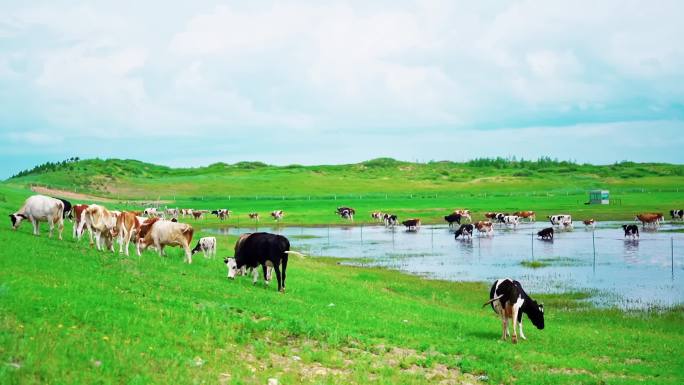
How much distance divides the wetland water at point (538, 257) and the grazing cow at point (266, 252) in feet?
43.0

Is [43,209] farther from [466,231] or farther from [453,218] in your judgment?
[453,218]

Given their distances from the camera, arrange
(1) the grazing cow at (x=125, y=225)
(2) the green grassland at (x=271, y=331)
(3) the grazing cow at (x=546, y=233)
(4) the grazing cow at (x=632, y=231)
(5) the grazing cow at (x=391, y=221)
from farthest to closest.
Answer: (5) the grazing cow at (x=391, y=221), (3) the grazing cow at (x=546, y=233), (4) the grazing cow at (x=632, y=231), (1) the grazing cow at (x=125, y=225), (2) the green grassland at (x=271, y=331)

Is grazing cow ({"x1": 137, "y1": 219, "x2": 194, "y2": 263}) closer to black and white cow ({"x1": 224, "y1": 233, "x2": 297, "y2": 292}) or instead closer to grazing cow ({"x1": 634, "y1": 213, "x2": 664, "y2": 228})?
black and white cow ({"x1": 224, "y1": 233, "x2": 297, "y2": 292})

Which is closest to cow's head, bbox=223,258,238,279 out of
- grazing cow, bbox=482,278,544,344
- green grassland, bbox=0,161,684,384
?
green grassland, bbox=0,161,684,384

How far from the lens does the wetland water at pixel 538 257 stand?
1232 inches

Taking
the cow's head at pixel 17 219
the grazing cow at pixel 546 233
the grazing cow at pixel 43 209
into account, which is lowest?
the grazing cow at pixel 546 233

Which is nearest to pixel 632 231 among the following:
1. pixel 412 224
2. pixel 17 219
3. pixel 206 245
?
pixel 412 224

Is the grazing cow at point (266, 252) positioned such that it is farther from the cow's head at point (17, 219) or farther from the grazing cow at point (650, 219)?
the grazing cow at point (650, 219)

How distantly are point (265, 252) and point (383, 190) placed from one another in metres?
123

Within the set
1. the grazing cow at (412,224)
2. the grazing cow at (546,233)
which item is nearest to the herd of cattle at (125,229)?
the grazing cow at (546,233)

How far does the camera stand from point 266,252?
22.3 metres

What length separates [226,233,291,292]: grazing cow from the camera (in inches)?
A: 874

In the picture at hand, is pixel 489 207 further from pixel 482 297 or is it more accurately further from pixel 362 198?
pixel 482 297

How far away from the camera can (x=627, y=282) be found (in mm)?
32594
